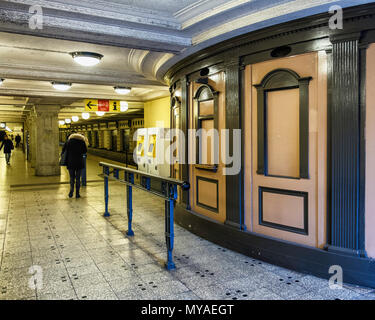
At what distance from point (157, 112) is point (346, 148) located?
871 cm

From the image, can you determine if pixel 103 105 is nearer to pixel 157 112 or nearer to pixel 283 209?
pixel 157 112

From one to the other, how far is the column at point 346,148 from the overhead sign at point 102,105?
8.62 meters

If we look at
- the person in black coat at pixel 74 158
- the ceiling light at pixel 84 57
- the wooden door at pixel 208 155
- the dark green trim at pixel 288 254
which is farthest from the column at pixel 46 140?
the dark green trim at pixel 288 254

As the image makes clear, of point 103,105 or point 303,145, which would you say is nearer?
point 303,145

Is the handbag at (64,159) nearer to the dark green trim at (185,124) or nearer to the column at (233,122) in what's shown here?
the dark green trim at (185,124)

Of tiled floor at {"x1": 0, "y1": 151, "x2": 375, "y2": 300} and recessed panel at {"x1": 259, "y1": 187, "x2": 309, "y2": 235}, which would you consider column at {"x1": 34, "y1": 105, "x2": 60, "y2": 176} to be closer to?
tiled floor at {"x1": 0, "y1": 151, "x2": 375, "y2": 300}

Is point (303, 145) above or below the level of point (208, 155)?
above

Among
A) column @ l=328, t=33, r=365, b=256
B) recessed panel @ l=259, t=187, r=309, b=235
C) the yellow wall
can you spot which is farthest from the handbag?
column @ l=328, t=33, r=365, b=256

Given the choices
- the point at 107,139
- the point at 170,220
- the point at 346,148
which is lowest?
the point at 170,220

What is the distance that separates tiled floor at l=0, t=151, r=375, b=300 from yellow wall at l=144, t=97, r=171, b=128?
5.25 meters

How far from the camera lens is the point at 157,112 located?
452 inches

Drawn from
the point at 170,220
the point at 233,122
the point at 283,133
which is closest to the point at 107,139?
the point at 233,122

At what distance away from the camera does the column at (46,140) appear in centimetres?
1255

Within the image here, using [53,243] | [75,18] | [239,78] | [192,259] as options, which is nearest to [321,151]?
[239,78]
